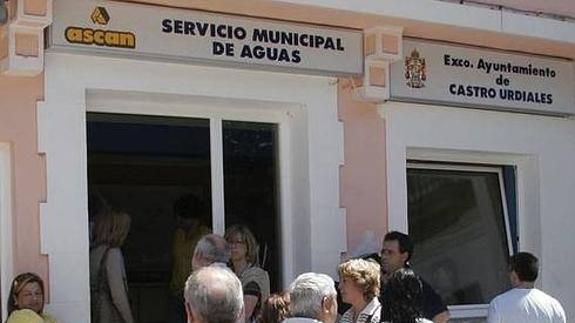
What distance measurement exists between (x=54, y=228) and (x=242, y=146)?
1672mm

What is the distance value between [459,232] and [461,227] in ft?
0.15

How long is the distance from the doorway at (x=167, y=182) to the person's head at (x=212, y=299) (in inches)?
128

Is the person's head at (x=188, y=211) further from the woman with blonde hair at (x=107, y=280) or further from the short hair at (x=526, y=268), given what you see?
the short hair at (x=526, y=268)

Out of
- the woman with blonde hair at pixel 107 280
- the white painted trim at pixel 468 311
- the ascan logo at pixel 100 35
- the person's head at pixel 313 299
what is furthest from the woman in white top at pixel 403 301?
the white painted trim at pixel 468 311

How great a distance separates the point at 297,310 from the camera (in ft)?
16.0

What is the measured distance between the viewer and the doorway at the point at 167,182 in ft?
22.8

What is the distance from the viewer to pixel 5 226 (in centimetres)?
624

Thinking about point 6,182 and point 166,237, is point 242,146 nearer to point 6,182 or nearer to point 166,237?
point 166,237

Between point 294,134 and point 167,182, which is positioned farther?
point 294,134

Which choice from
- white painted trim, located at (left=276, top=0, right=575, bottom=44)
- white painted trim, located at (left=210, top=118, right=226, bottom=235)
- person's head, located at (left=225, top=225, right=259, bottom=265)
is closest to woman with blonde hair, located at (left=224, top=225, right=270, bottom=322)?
person's head, located at (left=225, top=225, right=259, bottom=265)

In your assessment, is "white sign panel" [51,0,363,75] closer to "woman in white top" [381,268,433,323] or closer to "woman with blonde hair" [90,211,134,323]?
"woman with blonde hair" [90,211,134,323]

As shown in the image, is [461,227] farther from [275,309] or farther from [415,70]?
[275,309]

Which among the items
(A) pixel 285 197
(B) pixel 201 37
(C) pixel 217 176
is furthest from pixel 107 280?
(B) pixel 201 37

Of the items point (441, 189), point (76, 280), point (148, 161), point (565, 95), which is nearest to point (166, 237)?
point (148, 161)
